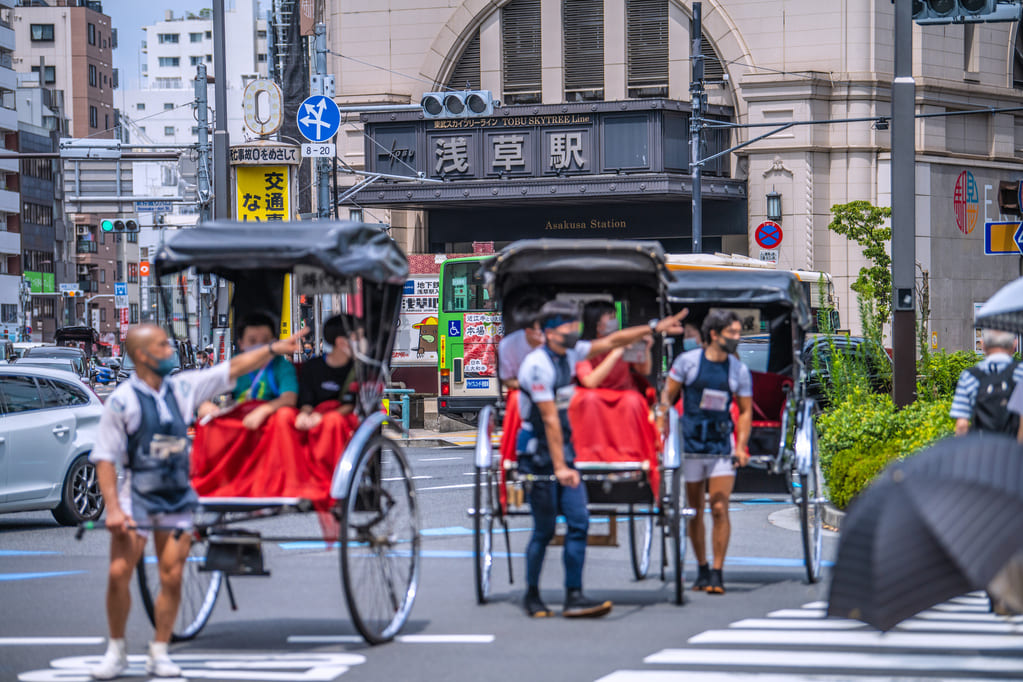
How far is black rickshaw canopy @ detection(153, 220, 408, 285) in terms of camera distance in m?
8.72

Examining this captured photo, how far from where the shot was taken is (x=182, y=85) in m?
145

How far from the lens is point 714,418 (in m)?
10.4

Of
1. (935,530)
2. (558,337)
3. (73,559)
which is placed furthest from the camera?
(73,559)

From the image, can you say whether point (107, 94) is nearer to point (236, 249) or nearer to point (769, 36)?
point (769, 36)

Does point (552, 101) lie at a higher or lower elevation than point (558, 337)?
higher

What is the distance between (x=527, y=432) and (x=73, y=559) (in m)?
5.24

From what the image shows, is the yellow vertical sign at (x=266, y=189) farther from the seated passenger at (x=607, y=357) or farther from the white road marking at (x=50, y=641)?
the white road marking at (x=50, y=641)

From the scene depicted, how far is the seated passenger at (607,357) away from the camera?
10.1m

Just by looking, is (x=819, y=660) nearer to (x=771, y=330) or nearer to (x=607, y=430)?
(x=607, y=430)

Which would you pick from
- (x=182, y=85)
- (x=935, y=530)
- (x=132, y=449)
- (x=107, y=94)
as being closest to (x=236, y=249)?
(x=132, y=449)

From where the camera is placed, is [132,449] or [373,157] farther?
[373,157]

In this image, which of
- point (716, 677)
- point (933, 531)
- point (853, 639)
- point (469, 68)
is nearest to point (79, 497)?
point (853, 639)

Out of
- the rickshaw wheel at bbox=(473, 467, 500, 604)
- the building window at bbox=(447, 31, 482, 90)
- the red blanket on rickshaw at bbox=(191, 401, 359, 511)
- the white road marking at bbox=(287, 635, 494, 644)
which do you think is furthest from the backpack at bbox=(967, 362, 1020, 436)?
the building window at bbox=(447, 31, 482, 90)

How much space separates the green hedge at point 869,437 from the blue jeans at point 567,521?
5206 millimetres
